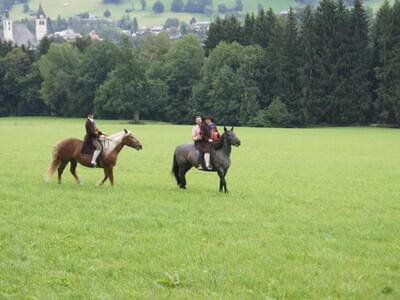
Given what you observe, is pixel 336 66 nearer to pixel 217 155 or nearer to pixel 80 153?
pixel 217 155

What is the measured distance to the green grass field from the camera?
9016 millimetres

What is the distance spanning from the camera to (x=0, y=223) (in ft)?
41.4

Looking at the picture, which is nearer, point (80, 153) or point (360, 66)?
point (80, 153)

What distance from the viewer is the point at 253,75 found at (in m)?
82.8

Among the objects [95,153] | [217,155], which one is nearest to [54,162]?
[95,153]

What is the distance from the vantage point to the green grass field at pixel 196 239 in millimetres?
9016

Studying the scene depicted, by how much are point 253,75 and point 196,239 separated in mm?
72324

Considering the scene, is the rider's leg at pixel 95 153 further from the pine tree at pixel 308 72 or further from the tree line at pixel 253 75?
the pine tree at pixel 308 72

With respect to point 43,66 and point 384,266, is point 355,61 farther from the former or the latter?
point 384,266

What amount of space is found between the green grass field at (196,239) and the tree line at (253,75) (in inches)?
2177

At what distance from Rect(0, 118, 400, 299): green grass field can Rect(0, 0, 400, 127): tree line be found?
55300 mm

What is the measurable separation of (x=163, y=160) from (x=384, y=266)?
2194cm

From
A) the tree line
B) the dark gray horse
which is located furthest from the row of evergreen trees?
the dark gray horse

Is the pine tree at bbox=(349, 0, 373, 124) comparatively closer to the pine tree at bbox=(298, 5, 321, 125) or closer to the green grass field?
the pine tree at bbox=(298, 5, 321, 125)
